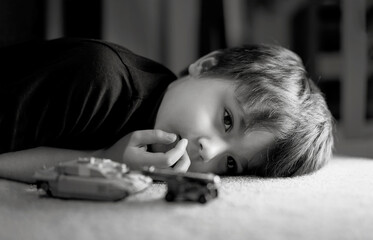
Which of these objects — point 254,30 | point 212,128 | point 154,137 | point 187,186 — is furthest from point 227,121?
point 254,30

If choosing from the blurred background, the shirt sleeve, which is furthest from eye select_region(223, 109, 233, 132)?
the blurred background

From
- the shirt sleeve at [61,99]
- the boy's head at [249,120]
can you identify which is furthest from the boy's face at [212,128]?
the shirt sleeve at [61,99]

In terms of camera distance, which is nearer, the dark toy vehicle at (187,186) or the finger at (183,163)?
the dark toy vehicle at (187,186)

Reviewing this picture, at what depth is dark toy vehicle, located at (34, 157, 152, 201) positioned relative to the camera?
2.23 feet

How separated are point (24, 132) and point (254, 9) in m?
1.47

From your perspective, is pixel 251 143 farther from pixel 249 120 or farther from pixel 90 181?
pixel 90 181

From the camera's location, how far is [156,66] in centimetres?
114

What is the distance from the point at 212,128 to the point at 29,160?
1.12ft

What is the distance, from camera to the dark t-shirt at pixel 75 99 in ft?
2.95

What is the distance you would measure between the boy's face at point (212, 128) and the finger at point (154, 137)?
0.05 meters

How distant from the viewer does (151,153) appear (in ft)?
2.87

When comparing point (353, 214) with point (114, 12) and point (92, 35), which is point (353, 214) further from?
point (114, 12)

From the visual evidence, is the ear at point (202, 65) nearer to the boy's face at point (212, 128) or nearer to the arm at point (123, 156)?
the boy's face at point (212, 128)

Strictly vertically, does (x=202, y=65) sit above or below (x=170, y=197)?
above
